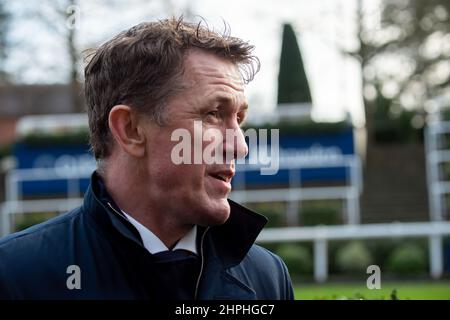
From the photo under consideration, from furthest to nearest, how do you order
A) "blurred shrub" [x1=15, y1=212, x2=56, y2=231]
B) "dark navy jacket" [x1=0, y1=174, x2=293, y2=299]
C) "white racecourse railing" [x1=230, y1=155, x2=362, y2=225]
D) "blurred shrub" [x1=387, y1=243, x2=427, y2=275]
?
"white racecourse railing" [x1=230, y1=155, x2=362, y2=225]
"blurred shrub" [x1=15, y1=212, x2=56, y2=231]
"blurred shrub" [x1=387, y1=243, x2=427, y2=275]
"dark navy jacket" [x1=0, y1=174, x2=293, y2=299]

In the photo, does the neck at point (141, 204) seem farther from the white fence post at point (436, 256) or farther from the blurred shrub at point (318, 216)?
the blurred shrub at point (318, 216)

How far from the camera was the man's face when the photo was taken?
62.6 inches

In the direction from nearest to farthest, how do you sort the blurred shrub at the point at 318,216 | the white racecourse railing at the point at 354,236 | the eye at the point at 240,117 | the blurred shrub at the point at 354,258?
the eye at the point at 240,117, the blurred shrub at the point at 354,258, the white racecourse railing at the point at 354,236, the blurred shrub at the point at 318,216

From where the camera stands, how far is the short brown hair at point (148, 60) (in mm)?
1603

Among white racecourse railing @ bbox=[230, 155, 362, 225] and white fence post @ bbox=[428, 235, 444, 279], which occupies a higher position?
white racecourse railing @ bbox=[230, 155, 362, 225]

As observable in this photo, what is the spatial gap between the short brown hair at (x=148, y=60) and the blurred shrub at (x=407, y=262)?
9851mm

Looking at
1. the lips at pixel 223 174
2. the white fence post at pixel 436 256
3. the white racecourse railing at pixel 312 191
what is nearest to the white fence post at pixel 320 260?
the white fence post at pixel 436 256

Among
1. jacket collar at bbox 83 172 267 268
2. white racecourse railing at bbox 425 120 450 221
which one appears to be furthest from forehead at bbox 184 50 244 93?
white racecourse railing at bbox 425 120 450 221

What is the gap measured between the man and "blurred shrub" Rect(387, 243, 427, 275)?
32.0 ft

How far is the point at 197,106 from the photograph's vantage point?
1597 millimetres

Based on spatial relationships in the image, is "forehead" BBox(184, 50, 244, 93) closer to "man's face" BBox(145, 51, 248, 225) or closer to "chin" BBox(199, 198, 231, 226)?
"man's face" BBox(145, 51, 248, 225)

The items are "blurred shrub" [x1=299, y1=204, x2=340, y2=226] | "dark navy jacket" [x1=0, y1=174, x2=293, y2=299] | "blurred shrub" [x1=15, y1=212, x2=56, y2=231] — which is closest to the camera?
"dark navy jacket" [x1=0, y1=174, x2=293, y2=299]

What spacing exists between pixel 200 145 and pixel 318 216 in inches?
510
